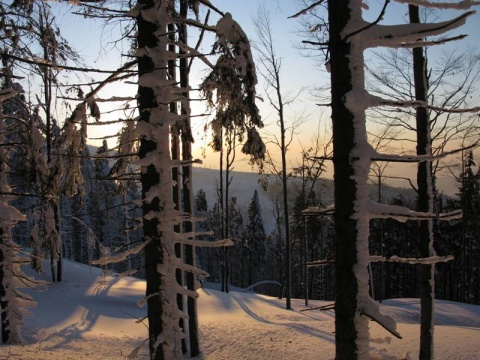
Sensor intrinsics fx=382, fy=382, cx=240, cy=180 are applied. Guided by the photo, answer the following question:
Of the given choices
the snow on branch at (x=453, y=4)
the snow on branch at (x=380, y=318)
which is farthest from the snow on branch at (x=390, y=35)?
the snow on branch at (x=380, y=318)

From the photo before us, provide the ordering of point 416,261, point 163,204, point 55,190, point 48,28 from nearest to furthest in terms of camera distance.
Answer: point 416,261 → point 163,204 → point 55,190 → point 48,28

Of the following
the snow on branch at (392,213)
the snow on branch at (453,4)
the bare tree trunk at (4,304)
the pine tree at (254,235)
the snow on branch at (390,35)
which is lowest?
the pine tree at (254,235)

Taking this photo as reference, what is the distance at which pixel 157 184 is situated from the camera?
4191 millimetres

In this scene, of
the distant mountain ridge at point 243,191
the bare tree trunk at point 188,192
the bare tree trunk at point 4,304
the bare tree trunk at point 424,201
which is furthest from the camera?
the distant mountain ridge at point 243,191

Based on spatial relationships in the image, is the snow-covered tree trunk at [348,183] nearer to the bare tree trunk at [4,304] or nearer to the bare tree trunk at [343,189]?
the bare tree trunk at [343,189]

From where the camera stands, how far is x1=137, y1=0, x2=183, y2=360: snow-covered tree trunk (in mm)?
4152

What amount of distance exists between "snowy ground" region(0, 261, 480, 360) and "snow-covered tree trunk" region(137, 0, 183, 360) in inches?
78.7

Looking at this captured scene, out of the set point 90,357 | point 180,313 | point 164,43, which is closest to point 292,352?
point 90,357

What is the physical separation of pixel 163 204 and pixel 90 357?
666 cm

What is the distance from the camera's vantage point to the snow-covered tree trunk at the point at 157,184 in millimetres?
4152

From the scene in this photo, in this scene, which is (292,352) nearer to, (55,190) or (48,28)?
(55,190)

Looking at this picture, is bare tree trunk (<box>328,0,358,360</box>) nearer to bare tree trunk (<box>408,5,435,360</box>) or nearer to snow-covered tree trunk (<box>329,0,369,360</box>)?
snow-covered tree trunk (<box>329,0,369,360</box>)

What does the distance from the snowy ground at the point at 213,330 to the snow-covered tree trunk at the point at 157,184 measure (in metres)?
2.00

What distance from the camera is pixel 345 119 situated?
3352 millimetres
